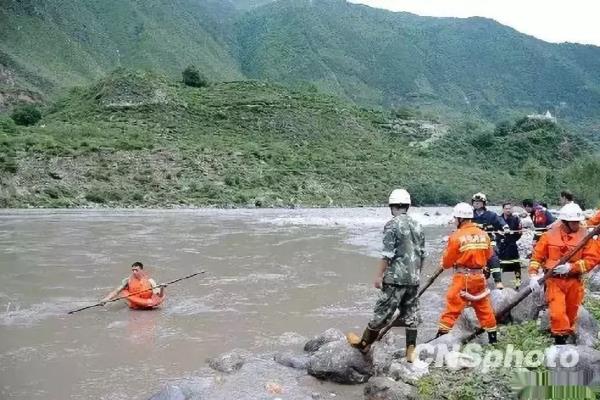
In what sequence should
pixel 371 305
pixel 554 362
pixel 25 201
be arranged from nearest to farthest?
pixel 554 362 → pixel 371 305 → pixel 25 201

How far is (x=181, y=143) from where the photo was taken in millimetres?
47781

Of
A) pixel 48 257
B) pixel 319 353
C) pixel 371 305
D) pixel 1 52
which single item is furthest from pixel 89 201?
pixel 1 52

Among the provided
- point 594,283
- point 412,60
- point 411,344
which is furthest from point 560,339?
point 412,60

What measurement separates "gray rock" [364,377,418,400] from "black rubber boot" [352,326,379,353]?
0.64 m

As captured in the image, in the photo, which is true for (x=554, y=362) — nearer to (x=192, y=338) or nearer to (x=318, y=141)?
(x=192, y=338)

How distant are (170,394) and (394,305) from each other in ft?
7.80

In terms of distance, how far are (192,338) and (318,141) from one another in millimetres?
50207

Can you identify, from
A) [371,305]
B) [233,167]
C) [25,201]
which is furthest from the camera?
[233,167]

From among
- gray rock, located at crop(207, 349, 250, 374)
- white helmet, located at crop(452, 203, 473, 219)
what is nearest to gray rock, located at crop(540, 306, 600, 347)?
white helmet, located at crop(452, 203, 473, 219)

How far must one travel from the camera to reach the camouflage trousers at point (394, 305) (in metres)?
6.25

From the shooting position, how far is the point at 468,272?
23.0 ft

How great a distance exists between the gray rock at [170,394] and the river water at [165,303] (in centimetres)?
33

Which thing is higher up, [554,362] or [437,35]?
[437,35]

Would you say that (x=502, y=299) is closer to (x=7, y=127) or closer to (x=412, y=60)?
(x=7, y=127)
